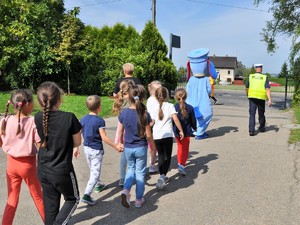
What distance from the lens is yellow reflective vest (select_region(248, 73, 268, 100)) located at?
340 inches

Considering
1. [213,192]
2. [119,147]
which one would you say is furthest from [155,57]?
[119,147]

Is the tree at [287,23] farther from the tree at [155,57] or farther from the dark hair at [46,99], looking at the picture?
the dark hair at [46,99]

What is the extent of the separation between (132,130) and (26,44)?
15.3 metres

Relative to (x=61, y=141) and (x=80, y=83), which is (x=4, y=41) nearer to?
(x=80, y=83)

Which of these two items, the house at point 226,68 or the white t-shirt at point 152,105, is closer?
the white t-shirt at point 152,105

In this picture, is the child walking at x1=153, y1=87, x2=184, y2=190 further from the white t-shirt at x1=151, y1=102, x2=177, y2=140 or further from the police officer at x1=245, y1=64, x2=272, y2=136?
the police officer at x1=245, y1=64, x2=272, y2=136

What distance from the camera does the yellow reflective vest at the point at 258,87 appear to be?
8637 mm

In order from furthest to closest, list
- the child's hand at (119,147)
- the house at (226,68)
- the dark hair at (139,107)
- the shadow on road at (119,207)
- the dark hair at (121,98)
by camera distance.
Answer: the house at (226,68) < the dark hair at (121,98) < the child's hand at (119,147) < the dark hair at (139,107) < the shadow on road at (119,207)

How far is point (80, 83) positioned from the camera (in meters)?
19.5

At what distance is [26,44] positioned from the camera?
58.2ft

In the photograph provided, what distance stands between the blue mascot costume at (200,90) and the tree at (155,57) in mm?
8540

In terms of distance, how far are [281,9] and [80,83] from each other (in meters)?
10.9

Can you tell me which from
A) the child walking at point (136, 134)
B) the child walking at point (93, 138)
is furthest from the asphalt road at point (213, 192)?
the child walking at point (136, 134)

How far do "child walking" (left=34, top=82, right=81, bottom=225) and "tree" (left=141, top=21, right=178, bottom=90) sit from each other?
14.0 m
